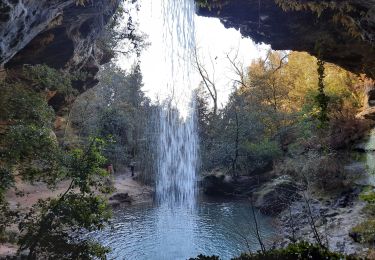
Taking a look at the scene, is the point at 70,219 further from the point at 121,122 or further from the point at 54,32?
the point at 121,122

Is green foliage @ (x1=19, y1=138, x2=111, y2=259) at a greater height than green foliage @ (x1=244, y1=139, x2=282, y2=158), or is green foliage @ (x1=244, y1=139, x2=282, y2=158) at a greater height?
green foliage @ (x1=244, y1=139, x2=282, y2=158)

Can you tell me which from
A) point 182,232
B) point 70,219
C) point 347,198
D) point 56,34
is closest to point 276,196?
point 347,198

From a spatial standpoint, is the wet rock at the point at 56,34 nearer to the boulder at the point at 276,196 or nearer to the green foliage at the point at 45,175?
the green foliage at the point at 45,175

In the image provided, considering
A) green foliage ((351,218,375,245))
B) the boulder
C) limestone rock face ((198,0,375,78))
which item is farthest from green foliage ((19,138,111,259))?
the boulder

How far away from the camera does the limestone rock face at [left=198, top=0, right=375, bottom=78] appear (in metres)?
9.07

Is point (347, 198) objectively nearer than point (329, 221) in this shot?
No

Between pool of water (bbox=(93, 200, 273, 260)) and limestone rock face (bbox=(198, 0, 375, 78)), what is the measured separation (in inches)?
243

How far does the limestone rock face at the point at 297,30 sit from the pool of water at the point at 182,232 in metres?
6.16

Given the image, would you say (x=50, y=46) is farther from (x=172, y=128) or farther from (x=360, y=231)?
(x=172, y=128)

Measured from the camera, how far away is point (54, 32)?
40.0 feet

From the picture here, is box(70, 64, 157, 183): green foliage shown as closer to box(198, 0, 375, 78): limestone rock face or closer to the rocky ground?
the rocky ground

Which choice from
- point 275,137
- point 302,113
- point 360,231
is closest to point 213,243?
point 360,231

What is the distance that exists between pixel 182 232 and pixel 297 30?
28.6ft

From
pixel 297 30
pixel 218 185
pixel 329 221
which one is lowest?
pixel 329 221
